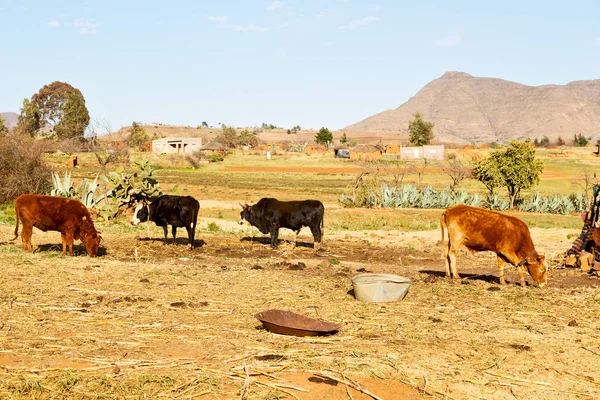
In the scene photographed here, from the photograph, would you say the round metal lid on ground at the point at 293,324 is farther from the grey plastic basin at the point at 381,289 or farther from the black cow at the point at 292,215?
the black cow at the point at 292,215

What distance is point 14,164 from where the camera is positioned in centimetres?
2758

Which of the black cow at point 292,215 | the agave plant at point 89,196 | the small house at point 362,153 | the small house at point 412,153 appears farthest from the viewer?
the small house at point 362,153

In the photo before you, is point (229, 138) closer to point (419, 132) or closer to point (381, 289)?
point (419, 132)

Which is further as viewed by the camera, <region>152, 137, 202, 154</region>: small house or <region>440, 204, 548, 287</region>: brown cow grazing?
<region>152, 137, 202, 154</region>: small house

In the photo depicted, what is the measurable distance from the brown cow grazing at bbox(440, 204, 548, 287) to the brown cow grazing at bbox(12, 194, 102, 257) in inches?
326

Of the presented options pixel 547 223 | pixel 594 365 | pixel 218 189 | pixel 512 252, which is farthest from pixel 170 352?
pixel 218 189

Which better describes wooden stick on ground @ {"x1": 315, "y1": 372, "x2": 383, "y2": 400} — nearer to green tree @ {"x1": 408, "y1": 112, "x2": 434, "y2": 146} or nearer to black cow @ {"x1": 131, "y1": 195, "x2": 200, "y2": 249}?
black cow @ {"x1": 131, "y1": 195, "x2": 200, "y2": 249}

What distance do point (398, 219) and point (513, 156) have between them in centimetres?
1288

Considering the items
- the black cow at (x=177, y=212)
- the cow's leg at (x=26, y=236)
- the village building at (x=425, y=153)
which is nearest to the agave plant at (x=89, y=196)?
the black cow at (x=177, y=212)

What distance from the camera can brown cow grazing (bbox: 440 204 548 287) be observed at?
42.5 ft

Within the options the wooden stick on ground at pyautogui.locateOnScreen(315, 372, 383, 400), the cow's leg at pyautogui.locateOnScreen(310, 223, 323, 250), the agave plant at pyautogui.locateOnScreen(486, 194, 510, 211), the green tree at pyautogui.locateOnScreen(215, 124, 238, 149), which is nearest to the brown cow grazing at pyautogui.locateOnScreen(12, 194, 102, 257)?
the cow's leg at pyautogui.locateOnScreen(310, 223, 323, 250)

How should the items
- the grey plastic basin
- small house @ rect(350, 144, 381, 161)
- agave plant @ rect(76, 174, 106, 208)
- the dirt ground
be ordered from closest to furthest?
the dirt ground
the grey plastic basin
agave plant @ rect(76, 174, 106, 208)
small house @ rect(350, 144, 381, 161)

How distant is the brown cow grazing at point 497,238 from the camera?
12.9 meters

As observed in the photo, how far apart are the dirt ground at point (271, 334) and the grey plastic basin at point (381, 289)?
0.18 metres
